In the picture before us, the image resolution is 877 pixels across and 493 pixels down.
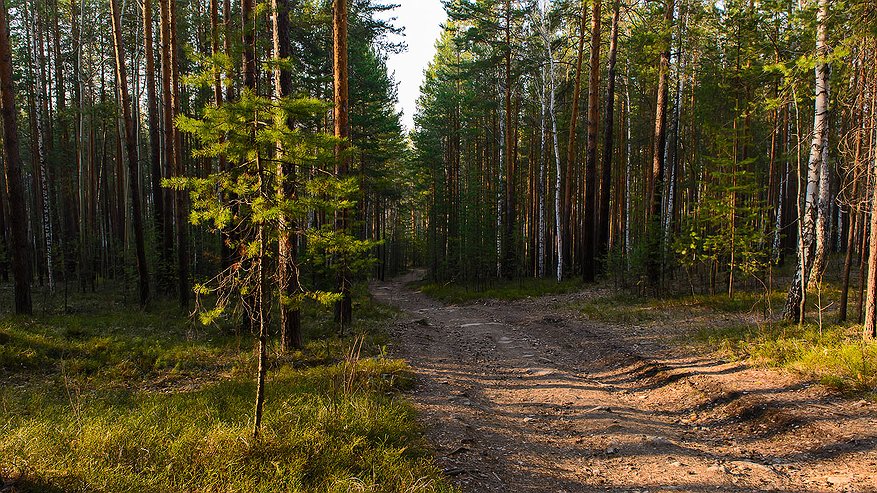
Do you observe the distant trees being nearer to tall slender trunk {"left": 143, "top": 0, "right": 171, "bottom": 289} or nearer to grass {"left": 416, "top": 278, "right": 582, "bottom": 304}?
grass {"left": 416, "top": 278, "right": 582, "bottom": 304}

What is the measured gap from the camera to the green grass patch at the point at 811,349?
568 centimetres

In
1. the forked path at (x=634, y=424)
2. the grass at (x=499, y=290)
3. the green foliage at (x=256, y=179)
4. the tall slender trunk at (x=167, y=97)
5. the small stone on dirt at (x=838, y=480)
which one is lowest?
the grass at (x=499, y=290)

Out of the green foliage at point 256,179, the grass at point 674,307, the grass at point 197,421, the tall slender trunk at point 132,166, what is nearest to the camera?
the grass at point 197,421

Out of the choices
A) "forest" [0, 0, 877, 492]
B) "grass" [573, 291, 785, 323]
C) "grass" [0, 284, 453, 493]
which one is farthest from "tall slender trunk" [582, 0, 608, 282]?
"grass" [0, 284, 453, 493]

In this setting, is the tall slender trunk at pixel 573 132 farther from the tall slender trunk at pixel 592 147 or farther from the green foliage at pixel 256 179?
the green foliage at pixel 256 179

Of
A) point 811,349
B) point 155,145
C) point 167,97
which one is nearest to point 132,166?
point 155,145

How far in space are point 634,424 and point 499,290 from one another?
45.5 feet

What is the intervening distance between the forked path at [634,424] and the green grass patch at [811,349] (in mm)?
319

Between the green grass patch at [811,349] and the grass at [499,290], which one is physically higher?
the green grass patch at [811,349]

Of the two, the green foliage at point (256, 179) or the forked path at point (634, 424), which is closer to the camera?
the green foliage at point (256, 179)

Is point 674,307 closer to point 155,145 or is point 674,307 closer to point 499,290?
point 499,290

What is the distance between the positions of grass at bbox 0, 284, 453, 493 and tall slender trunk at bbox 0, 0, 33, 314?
3.66 m

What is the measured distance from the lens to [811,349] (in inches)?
267

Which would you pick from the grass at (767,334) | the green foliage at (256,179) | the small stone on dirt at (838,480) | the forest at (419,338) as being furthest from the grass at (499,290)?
the green foliage at (256,179)
